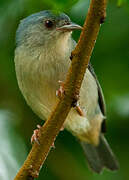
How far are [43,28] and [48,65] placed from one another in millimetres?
607

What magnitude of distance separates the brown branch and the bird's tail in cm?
296

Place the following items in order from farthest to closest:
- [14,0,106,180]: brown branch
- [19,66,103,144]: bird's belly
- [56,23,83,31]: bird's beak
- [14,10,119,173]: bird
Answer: [19,66,103,144]: bird's belly, [14,10,119,173]: bird, [56,23,83,31]: bird's beak, [14,0,106,180]: brown branch

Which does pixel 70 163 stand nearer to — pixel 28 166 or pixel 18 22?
pixel 18 22

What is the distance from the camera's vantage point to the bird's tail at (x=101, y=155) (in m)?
6.18

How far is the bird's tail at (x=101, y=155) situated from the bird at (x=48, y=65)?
11.8 inches

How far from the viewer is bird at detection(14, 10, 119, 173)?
457 centimetres

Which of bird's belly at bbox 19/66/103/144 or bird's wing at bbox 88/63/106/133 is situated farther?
bird's wing at bbox 88/63/106/133

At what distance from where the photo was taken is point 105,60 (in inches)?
207

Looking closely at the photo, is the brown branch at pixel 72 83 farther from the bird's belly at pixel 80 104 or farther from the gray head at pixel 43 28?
the gray head at pixel 43 28

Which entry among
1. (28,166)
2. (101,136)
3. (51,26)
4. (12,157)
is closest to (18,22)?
(51,26)

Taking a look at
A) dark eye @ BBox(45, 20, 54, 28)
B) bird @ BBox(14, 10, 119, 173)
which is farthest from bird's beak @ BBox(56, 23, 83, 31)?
dark eye @ BBox(45, 20, 54, 28)

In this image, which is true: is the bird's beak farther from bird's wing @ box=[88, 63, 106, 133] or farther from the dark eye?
bird's wing @ box=[88, 63, 106, 133]

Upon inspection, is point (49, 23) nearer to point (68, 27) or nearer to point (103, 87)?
point (68, 27)

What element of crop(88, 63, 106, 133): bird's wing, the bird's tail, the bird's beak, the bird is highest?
the bird's beak
